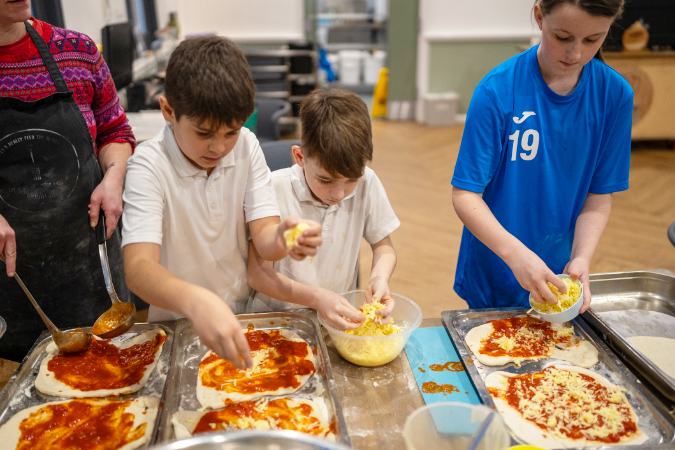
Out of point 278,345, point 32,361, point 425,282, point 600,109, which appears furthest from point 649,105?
point 32,361

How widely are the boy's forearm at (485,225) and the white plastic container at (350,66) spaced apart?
7596mm

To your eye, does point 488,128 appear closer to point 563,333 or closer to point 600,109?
point 600,109

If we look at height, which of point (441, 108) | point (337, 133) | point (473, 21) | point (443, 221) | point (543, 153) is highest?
point (473, 21)

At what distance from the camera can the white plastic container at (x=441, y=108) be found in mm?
7065

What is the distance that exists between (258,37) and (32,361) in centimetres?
694

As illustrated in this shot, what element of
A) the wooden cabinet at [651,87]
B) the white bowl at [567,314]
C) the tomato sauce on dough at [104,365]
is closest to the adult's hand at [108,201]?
the tomato sauce on dough at [104,365]

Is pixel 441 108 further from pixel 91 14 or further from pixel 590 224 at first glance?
pixel 590 224

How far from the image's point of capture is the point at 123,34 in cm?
335

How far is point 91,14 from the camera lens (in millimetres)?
4234

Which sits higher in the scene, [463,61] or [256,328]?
[463,61]

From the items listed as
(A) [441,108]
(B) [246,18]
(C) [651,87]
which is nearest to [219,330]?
(C) [651,87]

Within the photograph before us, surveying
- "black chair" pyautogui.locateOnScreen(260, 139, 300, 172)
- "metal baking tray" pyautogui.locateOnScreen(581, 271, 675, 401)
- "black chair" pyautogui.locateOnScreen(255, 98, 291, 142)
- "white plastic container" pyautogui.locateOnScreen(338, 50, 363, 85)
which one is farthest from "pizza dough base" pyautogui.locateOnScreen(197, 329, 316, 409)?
"white plastic container" pyautogui.locateOnScreen(338, 50, 363, 85)

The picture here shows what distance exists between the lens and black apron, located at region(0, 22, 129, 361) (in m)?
1.47

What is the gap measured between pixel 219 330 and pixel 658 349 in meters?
1.17
